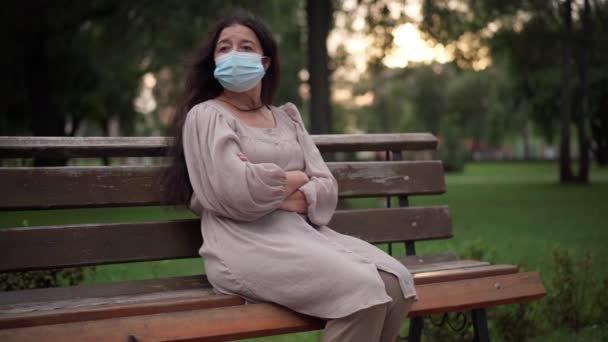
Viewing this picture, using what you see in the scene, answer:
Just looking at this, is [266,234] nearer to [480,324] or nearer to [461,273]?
[461,273]

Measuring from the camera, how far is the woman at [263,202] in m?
3.01

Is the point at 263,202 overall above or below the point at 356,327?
above

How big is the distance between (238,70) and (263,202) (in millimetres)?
635

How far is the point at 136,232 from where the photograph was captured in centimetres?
357

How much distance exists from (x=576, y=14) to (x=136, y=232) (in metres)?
25.2

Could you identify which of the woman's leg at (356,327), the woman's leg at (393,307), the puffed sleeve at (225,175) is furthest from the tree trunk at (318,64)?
the woman's leg at (356,327)

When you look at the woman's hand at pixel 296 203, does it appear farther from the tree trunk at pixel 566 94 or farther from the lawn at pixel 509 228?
the tree trunk at pixel 566 94

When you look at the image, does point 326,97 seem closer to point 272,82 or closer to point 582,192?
point 582,192

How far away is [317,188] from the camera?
345 cm

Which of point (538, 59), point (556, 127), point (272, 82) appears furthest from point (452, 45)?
point (556, 127)

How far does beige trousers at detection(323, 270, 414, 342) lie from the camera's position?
295cm

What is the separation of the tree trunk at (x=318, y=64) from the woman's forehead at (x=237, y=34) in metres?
11.6

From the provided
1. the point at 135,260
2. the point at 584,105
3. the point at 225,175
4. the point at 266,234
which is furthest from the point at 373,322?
the point at 584,105

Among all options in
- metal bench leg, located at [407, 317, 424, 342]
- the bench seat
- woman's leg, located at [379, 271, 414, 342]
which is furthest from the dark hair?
metal bench leg, located at [407, 317, 424, 342]
